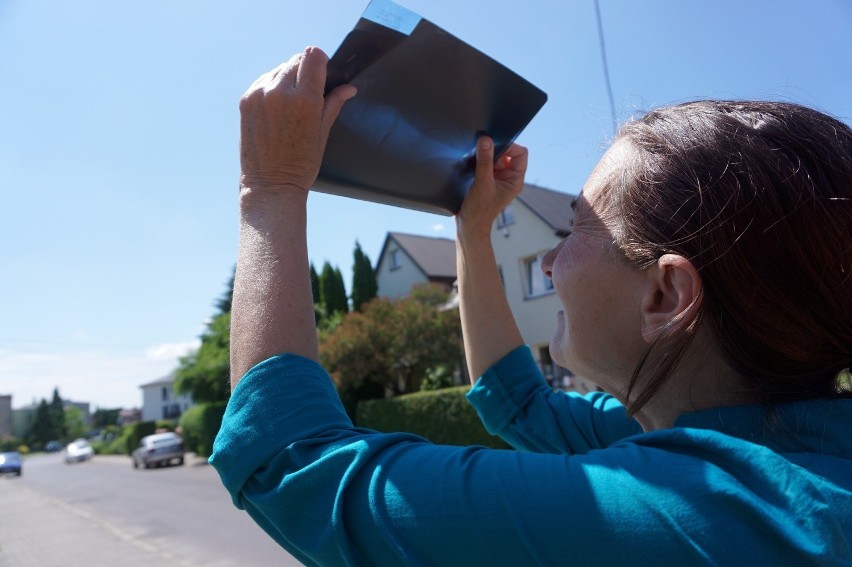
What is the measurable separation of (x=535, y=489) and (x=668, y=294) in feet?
1.36

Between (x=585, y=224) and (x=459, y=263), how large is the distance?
2.35 ft

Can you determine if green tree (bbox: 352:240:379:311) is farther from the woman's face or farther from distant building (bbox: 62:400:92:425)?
distant building (bbox: 62:400:92:425)

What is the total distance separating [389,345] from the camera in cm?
2155

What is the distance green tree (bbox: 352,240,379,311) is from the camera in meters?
31.5

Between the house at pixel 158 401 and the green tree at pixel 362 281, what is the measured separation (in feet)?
156

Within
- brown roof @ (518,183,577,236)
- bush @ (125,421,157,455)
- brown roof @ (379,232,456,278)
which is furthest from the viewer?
bush @ (125,421,157,455)

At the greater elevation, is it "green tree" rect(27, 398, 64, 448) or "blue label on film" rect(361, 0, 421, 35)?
"blue label on film" rect(361, 0, 421, 35)

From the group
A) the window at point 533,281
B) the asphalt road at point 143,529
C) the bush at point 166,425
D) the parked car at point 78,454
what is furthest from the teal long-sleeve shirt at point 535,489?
the parked car at point 78,454

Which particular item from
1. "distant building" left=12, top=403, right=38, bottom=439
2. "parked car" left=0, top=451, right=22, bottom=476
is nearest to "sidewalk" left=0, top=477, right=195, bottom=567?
"parked car" left=0, top=451, right=22, bottom=476

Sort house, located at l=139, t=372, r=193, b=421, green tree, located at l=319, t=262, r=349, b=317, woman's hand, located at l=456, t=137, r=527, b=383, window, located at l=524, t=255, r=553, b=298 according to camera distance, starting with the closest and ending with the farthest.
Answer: woman's hand, located at l=456, t=137, r=527, b=383
window, located at l=524, t=255, r=553, b=298
green tree, located at l=319, t=262, r=349, b=317
house, located at l=139, t=372, r=193, b=421

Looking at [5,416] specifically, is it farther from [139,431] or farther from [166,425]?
[139,431]

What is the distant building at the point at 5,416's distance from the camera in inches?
3590

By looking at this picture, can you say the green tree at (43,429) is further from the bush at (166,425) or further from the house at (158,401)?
the bush at (166,425)

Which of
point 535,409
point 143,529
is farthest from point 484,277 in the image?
point 143,529
